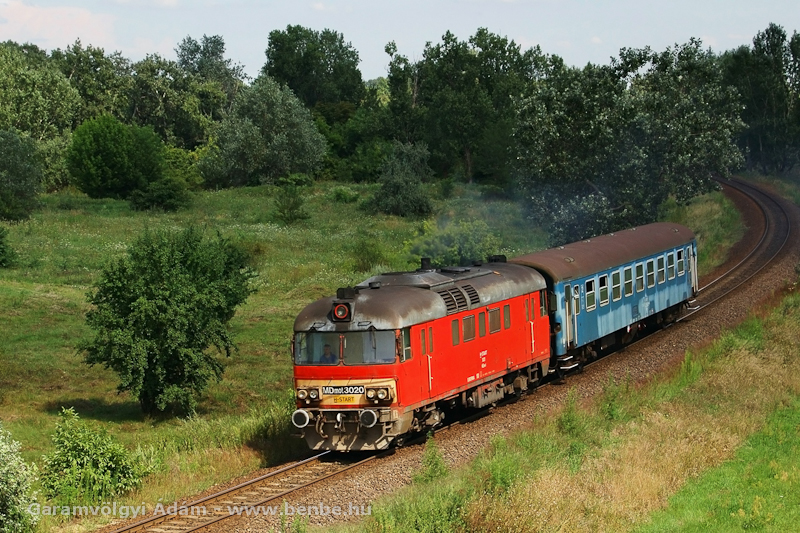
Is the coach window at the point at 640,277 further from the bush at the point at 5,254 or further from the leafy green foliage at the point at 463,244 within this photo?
the bush at the point at 5,254

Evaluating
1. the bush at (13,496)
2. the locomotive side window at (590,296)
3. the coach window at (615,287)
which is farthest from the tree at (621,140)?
the bush at (13,496)

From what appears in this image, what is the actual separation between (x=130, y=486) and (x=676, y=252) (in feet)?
69.3

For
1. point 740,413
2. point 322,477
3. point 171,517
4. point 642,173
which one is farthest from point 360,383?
point 642,173

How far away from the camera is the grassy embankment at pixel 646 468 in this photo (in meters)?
13.4

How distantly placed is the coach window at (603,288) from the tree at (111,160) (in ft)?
185

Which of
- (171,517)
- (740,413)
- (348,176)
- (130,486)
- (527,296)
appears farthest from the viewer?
(348,176)

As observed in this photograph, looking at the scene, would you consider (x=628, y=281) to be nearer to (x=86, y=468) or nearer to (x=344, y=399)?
(x=344, y=399)

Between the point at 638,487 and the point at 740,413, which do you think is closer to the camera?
the point at 638,487

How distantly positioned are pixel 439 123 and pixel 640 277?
60.7 m

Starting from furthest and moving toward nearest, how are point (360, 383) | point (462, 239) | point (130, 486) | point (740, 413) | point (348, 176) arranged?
point (348, 176) → point (462, 239) → point (740, 413) → point (360, 383) → point (130, 486)

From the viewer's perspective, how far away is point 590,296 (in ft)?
83.2

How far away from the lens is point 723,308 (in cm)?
3325

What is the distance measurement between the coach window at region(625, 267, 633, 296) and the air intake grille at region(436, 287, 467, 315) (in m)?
9.54

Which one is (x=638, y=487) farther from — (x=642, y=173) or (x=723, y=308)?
(x=642, y=173)
